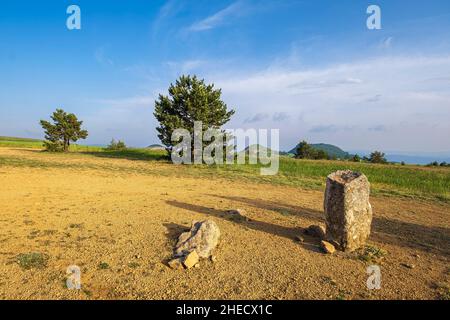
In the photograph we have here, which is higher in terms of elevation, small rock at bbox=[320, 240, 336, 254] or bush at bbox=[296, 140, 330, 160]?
bush at bbox=[296, 140, 330, 160]

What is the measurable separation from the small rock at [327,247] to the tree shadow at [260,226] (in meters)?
0.19

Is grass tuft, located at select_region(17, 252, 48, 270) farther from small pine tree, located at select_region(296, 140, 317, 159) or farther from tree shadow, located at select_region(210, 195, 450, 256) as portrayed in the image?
small pine tree, located at select_region(296, 140, 317, 159)

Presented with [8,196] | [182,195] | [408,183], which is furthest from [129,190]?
[408,183]

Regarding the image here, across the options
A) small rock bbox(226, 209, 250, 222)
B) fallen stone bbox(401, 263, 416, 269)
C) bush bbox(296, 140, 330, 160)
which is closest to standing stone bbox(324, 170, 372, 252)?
fallen stone bbox(401, 263, 416, 269)

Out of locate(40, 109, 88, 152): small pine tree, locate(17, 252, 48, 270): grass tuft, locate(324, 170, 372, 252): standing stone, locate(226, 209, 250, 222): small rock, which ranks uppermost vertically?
locate(40, 109, 88, 152): small pine tree

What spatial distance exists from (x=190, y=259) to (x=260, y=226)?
3.37 metres

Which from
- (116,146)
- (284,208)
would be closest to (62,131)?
(116,146)

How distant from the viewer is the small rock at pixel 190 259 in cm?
607

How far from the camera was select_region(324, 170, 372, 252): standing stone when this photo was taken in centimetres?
696

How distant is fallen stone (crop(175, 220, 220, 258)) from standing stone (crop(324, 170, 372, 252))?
3016 mm
